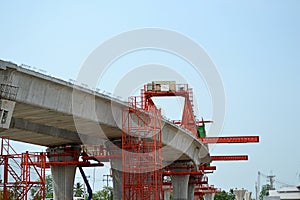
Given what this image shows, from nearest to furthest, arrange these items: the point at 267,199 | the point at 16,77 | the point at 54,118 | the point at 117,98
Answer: the point at 16,77 < the point at 54,118 < the point at 117,98 < the point at 267,199

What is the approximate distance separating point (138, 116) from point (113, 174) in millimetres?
6688

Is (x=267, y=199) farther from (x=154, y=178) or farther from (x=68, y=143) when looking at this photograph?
(x=68, y=143)

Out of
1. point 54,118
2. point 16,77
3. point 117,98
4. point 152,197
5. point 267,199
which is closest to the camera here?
point 16,77

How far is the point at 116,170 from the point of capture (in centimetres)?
4950

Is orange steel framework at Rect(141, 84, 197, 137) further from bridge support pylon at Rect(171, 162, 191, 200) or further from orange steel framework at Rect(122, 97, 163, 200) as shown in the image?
orange steel framework at Rect(122, 97, 163, 200)

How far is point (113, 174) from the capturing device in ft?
163

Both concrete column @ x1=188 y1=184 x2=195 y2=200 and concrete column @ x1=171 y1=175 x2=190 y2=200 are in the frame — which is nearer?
concrete column @ x1=171 y1=175 x2=190 y2=200

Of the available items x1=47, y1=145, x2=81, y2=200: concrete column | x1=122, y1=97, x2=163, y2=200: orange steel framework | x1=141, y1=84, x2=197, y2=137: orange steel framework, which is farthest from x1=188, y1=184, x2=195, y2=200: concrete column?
x1=47, y1=145, x2=81, y2=200: concrete column

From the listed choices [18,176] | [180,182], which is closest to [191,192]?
[180,182]

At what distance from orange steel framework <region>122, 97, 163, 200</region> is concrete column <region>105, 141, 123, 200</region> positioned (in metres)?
1.16

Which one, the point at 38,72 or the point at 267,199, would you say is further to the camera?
the point at 267,199

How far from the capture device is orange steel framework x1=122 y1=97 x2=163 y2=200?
4694 cm

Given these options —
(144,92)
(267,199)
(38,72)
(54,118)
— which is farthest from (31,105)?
(267,199)

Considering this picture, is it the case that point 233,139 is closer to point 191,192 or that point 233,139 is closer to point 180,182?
point 180,182
